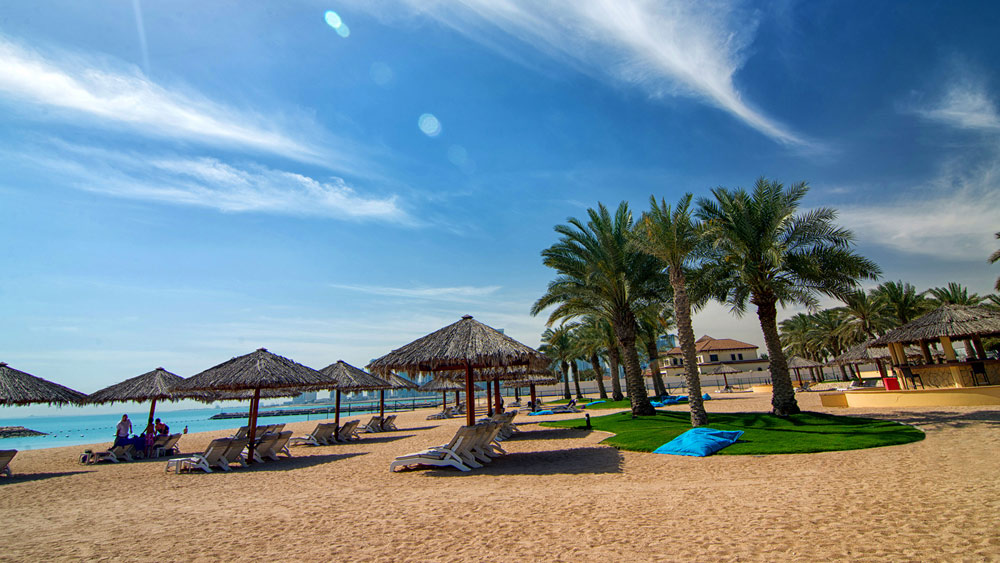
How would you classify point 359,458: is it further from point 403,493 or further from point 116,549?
point 116,549

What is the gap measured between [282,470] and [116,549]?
6.08 metres

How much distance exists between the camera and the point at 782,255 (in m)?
15.0

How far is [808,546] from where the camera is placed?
13.5 ft

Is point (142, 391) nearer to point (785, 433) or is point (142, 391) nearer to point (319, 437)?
point (319, 437)

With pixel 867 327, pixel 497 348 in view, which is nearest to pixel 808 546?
pixel 497 348

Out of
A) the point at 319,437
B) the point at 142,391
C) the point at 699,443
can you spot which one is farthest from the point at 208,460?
the point at 699,443

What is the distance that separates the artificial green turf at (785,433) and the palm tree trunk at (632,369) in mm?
1126

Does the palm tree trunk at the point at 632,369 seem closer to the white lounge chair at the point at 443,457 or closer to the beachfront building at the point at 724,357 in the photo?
the white lounge chair at the point at 443,457

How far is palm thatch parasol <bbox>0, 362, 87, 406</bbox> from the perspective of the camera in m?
12.2

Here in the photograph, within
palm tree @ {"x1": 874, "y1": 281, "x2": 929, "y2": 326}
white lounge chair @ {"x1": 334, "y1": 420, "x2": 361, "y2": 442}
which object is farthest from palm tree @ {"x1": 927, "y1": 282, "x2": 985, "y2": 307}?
white lounge chair @ {"x1": 334, "y1": 420, "x2": 361, "y2": 442}

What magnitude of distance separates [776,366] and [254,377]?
16.3 meters

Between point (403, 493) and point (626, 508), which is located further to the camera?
point (403, 493)

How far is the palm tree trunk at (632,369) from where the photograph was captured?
17.7 m

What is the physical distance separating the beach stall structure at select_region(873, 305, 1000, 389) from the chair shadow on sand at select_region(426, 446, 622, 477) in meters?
16.6
